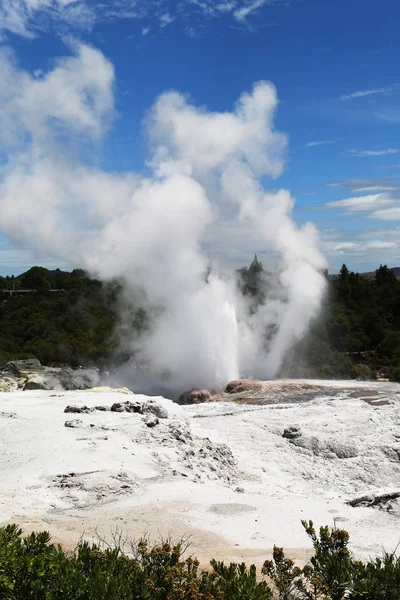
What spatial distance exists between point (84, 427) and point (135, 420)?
1.17 meters

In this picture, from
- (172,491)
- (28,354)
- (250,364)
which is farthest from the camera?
(28,354)

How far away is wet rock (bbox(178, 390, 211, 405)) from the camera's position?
18.6m

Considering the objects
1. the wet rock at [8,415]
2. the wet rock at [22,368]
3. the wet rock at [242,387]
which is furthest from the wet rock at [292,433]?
the wet rock at [22,368]

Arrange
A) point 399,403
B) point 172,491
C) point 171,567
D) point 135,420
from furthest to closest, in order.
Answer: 1. point 399,403
2. point 135,420
3. point 172,491
4. point 171,567

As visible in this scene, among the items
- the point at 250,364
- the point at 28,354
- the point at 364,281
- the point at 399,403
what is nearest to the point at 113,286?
the point at 28,354

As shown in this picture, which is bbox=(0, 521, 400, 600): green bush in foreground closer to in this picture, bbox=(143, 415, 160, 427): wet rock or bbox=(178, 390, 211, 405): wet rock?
bbox=(143, 415, 160, 427): wet rock

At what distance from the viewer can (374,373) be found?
2472 cm

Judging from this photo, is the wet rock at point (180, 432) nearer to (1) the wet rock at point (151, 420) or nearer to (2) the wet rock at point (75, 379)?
(1) the wet rock at point (151, 420)

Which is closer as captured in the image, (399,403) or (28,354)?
(399,403)

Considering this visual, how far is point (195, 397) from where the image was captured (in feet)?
61.6

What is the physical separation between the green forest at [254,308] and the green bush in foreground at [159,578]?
65.3 ft

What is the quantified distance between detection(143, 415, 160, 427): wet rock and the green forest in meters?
13.7

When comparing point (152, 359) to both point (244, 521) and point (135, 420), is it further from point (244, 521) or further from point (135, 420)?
point (244, 521)

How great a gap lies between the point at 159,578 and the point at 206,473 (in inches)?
211
